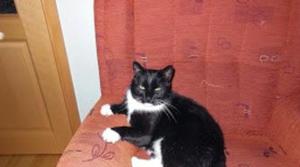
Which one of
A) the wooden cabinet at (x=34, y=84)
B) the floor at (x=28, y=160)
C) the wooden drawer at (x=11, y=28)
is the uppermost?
the wooden drawer at (x=11, y=28)

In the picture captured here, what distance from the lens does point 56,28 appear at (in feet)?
5.16

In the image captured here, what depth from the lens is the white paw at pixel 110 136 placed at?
117cm

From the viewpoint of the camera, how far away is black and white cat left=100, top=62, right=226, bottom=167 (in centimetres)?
115

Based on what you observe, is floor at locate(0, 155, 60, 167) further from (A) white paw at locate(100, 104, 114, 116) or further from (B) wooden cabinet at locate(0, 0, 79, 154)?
(A) white paw at locate(100, 104, 114, 116)

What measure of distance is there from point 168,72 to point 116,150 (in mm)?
338

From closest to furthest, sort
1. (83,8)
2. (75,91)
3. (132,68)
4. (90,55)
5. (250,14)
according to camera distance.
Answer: (250,14)
(132,68)
(83,8)
(90,55)
(75,91)

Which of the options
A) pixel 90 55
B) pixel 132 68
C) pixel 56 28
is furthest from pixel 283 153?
pixel 56 28

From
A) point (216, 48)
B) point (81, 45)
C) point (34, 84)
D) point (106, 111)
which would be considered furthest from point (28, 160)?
point (216, 48)

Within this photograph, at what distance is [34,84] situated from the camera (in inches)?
68.4

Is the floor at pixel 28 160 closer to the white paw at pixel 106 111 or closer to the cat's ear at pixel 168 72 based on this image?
the white paw at pixel 106 111

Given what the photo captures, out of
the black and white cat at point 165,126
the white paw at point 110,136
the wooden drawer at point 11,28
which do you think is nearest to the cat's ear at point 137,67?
the black and white cat at point 165,126

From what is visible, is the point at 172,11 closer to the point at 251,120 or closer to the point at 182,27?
the point at 182,27

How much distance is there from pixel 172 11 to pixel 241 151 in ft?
1.91

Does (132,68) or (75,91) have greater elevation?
(132,68)
